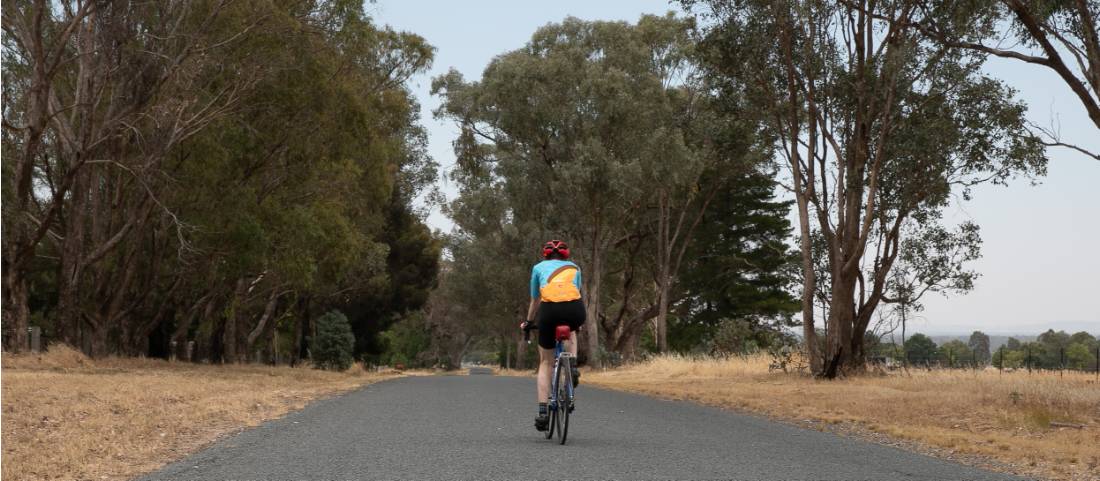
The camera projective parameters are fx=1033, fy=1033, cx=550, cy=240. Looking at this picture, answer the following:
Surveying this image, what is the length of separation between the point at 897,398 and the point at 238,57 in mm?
17089

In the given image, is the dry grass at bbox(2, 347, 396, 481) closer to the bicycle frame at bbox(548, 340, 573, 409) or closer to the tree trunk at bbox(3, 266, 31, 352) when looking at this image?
the tree trunk at bbox(3, 266, 31, 352)

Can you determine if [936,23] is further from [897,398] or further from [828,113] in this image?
[897,398]

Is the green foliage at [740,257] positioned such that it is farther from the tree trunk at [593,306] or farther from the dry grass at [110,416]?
the dry grass at [110,416]

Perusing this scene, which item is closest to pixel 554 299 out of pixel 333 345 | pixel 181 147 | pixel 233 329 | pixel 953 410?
pixel 953 410

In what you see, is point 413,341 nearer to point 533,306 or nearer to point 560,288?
point 533,306

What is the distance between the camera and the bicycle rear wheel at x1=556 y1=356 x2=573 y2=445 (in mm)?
9258

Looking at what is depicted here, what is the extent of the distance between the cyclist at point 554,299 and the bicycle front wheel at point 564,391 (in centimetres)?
6

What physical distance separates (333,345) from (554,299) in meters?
36.0

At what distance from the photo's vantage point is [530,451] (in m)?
8.88

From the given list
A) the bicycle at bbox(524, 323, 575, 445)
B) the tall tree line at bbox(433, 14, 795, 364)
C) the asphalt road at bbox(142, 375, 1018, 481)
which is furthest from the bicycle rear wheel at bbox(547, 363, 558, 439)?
the tall tree line at bbox(433, 14, 795, 364)

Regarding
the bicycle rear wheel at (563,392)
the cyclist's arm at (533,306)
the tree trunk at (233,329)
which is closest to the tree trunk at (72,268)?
the tree trunk at (233,329)

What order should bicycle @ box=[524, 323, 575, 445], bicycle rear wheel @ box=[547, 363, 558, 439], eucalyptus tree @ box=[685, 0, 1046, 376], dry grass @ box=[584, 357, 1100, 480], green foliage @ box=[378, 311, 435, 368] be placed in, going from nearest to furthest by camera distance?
bicycle @ box=[524, 323, 575, 445] → bicycle rear wheel @ box=[547, 363, 558, 439] → dry grass @ box=[584, 357, 1100, 480] → eucalyptus tree @ box=[685, 0, 1046, 376] → green foliage @ box=[378, 311, 435, 368]

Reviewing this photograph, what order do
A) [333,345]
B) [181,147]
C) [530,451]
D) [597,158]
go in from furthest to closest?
[333,345] < [597,158] < [181,147] < [530,451]

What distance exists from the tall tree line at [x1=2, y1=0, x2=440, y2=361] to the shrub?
941 centimetres
